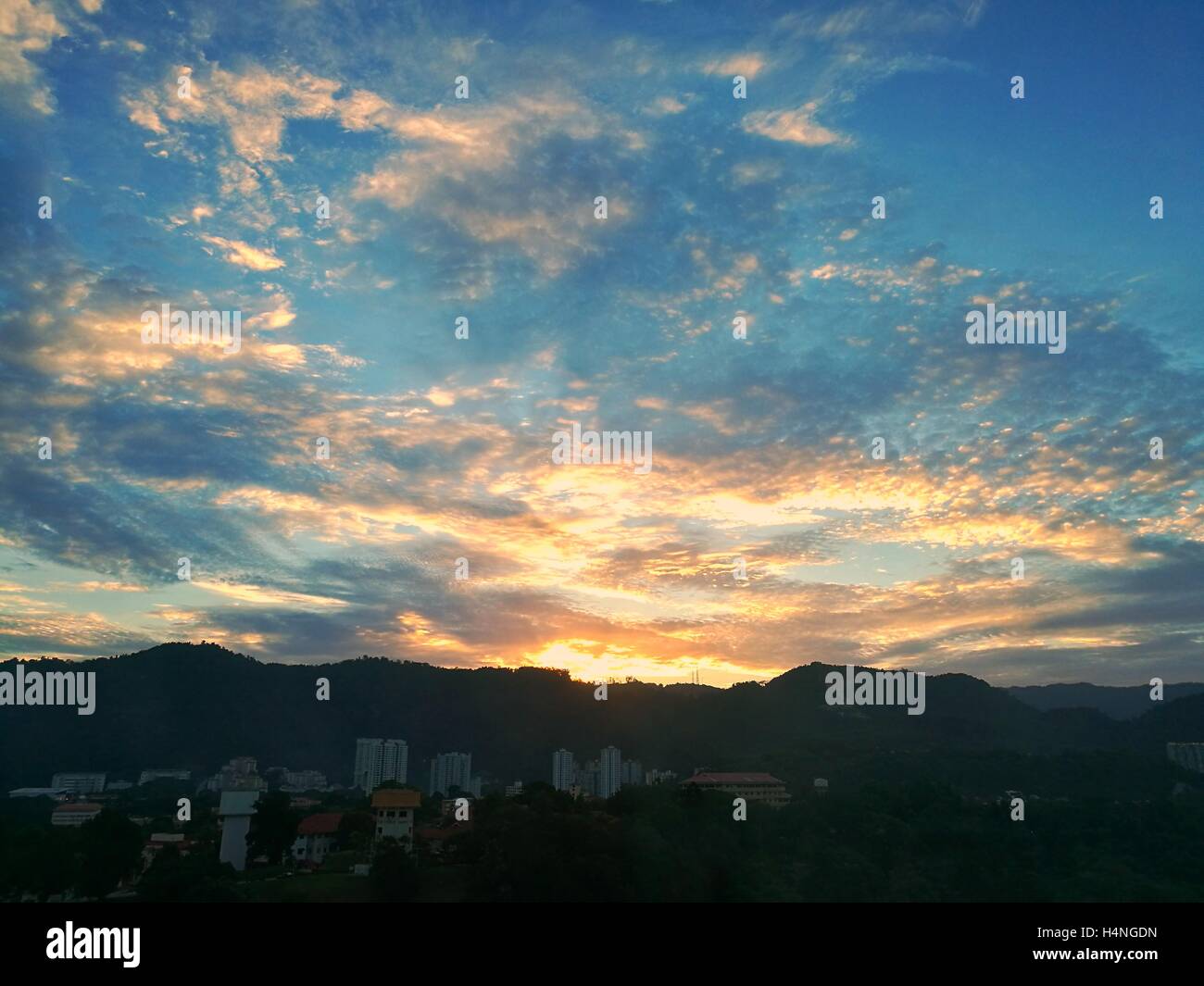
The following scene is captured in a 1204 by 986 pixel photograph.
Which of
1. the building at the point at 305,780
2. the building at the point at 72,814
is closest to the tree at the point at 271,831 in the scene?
the building at the point at 72,814

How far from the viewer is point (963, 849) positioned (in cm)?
5550

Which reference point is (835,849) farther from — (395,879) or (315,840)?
(315,840)

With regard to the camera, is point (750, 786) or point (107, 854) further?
point (750, 786)

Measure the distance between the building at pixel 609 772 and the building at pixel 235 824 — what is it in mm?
74892

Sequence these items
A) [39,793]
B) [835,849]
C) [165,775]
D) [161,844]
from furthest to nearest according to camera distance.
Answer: [165,775]
[39,793]
[835,849]
[161,844]

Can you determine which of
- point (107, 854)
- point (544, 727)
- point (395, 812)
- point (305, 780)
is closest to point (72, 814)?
point (107, 854)

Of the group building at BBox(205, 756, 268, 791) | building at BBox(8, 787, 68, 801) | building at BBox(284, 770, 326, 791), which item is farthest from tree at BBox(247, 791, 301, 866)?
building at BBox(284, 770, 326, 791)

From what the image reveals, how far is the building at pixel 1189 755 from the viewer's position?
99.4 metres

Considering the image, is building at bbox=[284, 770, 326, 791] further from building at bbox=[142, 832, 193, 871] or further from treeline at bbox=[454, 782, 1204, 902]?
treeline at bbox=[454, 782, 1204, 902]

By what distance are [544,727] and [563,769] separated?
32.6 m

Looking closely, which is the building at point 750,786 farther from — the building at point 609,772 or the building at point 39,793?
the building at point 39,793

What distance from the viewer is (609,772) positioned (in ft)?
387
